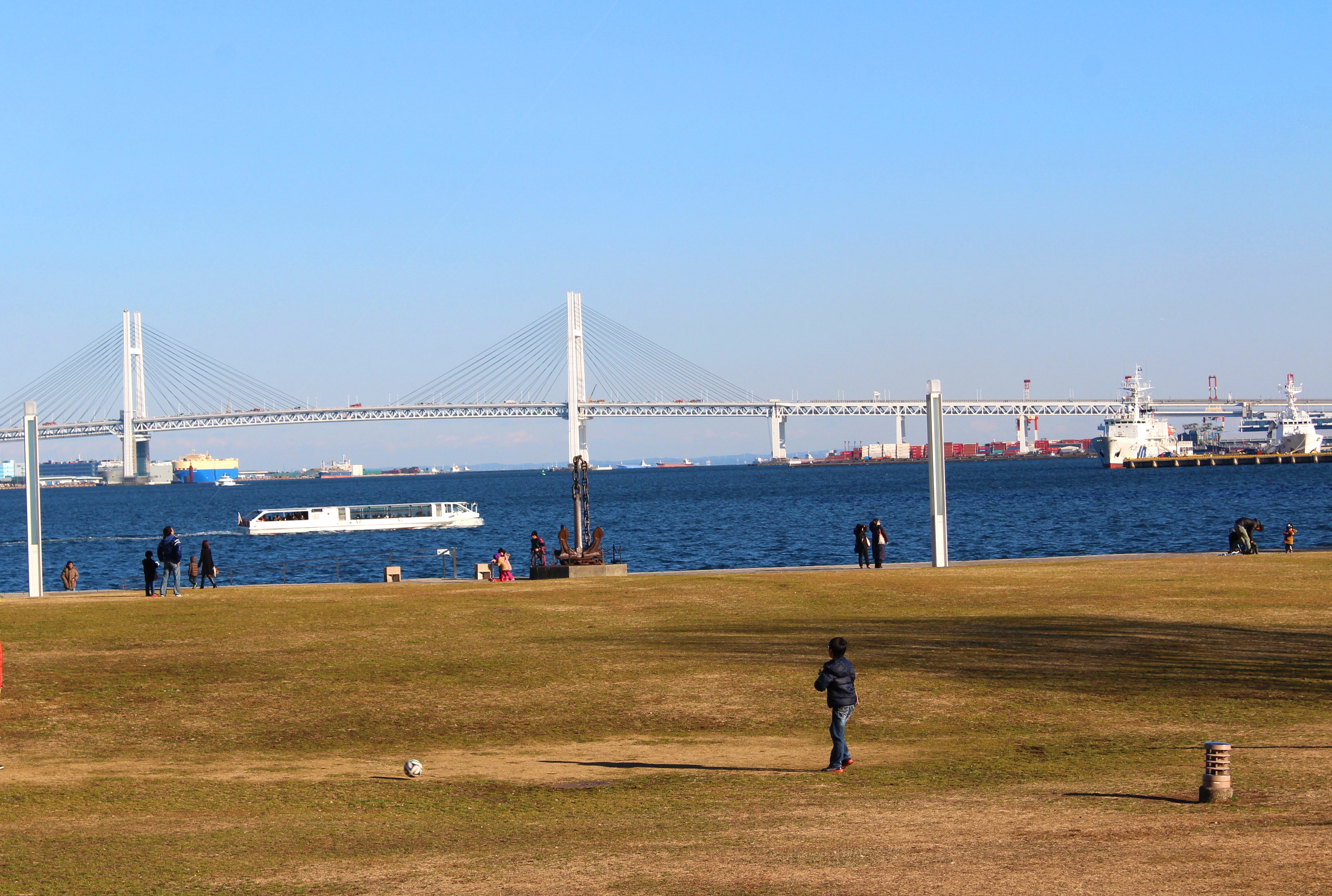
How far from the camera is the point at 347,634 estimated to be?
62.5 ft

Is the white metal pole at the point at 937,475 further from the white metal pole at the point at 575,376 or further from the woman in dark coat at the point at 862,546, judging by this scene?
the white metal pole at the point at 575,376

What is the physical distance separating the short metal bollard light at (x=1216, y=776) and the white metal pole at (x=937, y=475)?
1909 cm

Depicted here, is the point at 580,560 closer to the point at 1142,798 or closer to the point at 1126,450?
the point at 1142,798

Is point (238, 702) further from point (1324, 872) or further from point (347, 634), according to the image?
point (1324, 872)

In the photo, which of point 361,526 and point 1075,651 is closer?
point 1075,651

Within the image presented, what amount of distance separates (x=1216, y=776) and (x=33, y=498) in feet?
84.4

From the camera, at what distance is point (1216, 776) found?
875 centimetres

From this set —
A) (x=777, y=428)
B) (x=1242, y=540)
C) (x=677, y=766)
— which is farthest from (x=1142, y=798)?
(x=777, y=428)

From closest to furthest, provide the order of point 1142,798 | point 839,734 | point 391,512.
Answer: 1. point 1142,798
2. point 839,734
3. point 391,512

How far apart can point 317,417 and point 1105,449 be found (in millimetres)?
106649

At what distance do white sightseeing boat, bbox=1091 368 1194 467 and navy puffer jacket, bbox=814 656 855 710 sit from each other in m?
180

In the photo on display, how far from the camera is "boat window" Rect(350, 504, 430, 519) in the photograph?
91.9m

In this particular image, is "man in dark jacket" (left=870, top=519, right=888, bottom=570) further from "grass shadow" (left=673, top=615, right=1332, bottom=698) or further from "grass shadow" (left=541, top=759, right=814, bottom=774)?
"grass shadow" (left=541, top=759, right=814, bottom=774)

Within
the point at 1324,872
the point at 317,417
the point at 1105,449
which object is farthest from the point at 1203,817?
the point at 1105,449
